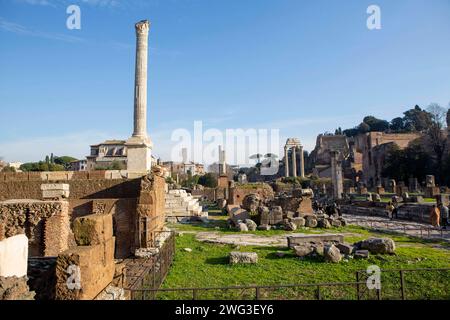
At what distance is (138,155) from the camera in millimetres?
18156

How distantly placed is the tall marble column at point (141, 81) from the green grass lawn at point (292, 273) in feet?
34.3

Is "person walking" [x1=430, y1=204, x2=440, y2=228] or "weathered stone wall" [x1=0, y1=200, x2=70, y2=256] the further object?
"person walking" [x1=430, y1=204, x2=440, y2=228]

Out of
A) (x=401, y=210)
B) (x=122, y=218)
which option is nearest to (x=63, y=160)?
(x=401, y=210)

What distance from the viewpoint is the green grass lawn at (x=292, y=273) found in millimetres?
6863

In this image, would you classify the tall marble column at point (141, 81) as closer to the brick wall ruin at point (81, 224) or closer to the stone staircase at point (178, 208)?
the brick wall ruin at point (81, 224)

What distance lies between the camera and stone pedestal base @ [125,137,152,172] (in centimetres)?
1767

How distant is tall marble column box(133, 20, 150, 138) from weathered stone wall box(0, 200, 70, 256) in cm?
982

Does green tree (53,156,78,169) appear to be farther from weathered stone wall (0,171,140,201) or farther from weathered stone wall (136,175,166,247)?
weathered stone wall (136,175,166,247)

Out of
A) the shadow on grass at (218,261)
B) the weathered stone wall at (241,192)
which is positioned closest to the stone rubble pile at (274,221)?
the shadow on grass at (218,261)

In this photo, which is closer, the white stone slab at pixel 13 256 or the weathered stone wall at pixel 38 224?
the white stone slab at pixel 13 256

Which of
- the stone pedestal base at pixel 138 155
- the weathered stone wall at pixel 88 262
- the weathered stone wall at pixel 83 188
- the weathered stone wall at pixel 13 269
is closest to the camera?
the weathered stone wall at pixel 13 269

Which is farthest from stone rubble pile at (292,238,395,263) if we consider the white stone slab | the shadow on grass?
the white stone slab
